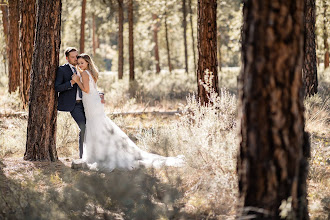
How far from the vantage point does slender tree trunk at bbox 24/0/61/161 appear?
5895 mm

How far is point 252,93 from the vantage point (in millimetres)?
3148

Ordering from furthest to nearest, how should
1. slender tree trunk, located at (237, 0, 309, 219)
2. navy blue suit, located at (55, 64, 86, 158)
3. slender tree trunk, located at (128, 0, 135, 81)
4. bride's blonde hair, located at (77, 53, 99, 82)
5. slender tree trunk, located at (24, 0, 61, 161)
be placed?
slender tree trunk, located at (128, 0, 135, 81) < bride's blonde hair, located at (77, 53, 99, 82) < navy blue suit, located at (55, 64, 86, 158) < slender tree trunk, located at (24, 0, 61, 161) < slender tree trunk, located at (237, 0, 309, 219)

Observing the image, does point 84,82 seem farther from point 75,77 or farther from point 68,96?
point 68,96

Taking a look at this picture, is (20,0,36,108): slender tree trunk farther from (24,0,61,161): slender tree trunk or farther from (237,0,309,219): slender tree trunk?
(237,0,309,219): slender tree trunk

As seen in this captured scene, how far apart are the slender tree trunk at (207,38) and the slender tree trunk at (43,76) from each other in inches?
127

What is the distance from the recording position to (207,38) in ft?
27.0

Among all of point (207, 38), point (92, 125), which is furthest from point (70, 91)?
point (207, 38)

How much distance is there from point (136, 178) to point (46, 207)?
4.87 ft

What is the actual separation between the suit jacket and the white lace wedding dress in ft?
0.66

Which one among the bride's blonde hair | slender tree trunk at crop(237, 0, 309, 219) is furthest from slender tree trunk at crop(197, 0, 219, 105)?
slender tree trunk at crop(237, 0, 309, 219)

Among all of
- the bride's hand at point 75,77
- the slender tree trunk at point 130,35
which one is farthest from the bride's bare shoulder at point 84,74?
the slender tree trunk at point 130,35

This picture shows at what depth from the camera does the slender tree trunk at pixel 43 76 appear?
5895 mm

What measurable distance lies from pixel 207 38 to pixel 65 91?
132 inches

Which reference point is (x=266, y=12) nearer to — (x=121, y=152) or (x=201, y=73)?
(x=121, y=152)
